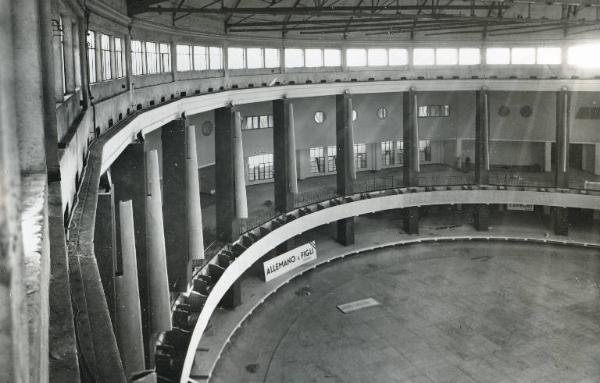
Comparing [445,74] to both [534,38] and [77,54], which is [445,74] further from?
[77,54]

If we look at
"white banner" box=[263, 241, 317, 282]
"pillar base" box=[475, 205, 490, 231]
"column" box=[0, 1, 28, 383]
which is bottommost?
"white banner" box=[263, 241, 317, 282]

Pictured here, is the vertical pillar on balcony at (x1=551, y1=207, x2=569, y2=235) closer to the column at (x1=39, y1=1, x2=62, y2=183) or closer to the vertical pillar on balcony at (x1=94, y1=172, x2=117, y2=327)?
the vertical pillar on balcony at (x1=94, y1=172, x2=117, y2=327)

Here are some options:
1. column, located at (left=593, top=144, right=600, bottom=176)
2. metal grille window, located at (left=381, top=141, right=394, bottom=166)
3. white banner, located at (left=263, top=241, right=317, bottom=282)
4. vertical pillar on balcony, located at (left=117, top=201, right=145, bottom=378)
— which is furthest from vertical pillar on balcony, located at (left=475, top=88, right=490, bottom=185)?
vertical pillar on balcony, located at (left=117, top=201, right=145, bottom=378)

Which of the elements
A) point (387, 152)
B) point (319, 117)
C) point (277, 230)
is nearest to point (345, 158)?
point (319, 117)

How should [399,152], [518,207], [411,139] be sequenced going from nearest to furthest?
1. [411,139]
2. [518,207]
3. [399,152]

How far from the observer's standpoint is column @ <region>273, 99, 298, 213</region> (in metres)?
33.4

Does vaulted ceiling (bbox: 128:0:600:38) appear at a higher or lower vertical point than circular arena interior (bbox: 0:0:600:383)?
higher

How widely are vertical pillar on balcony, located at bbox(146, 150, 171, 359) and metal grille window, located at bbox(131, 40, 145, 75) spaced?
5633 millimetres

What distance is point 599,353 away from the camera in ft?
81.6

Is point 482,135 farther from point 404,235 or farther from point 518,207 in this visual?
point 404,235

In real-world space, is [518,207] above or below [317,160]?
below

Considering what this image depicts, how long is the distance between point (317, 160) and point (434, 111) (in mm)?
10624

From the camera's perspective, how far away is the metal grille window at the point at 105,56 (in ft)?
53.2

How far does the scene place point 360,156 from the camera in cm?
4591
